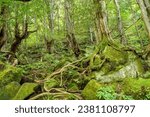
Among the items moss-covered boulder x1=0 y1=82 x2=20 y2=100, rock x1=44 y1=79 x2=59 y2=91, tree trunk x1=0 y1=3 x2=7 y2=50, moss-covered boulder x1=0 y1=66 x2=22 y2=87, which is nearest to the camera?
moss-covered boulder x1=0 y1=82 x2=20 y2=100

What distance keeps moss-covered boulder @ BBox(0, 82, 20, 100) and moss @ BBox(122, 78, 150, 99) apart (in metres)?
3.24

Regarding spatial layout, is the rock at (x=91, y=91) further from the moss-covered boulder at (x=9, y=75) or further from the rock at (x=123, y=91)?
the moss-covered boulder at (x=9, y=75)

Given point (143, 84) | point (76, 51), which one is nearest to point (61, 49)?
point (76, 51)

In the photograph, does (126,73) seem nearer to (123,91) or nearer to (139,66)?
(139,66)

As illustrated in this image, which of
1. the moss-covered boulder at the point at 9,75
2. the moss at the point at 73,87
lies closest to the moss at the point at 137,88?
the moss at the point at 73,87

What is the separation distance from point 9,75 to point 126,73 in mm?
3801

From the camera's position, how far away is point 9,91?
8312 millimetres

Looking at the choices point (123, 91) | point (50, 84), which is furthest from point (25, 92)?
point (123, 91)

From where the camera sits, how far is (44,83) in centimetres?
888

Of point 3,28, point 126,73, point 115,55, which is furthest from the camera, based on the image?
point 3,28

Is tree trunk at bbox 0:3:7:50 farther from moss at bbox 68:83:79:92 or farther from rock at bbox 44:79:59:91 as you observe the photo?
moss at bbox 68:83:79:92

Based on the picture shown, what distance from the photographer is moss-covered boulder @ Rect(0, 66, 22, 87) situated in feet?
28.7

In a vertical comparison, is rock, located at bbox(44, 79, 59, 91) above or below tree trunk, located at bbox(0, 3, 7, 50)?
below

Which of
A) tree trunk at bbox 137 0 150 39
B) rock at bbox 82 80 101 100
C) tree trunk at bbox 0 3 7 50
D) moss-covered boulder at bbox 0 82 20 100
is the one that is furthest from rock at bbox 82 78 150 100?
tree trunk at bbox 0 3 7 50
